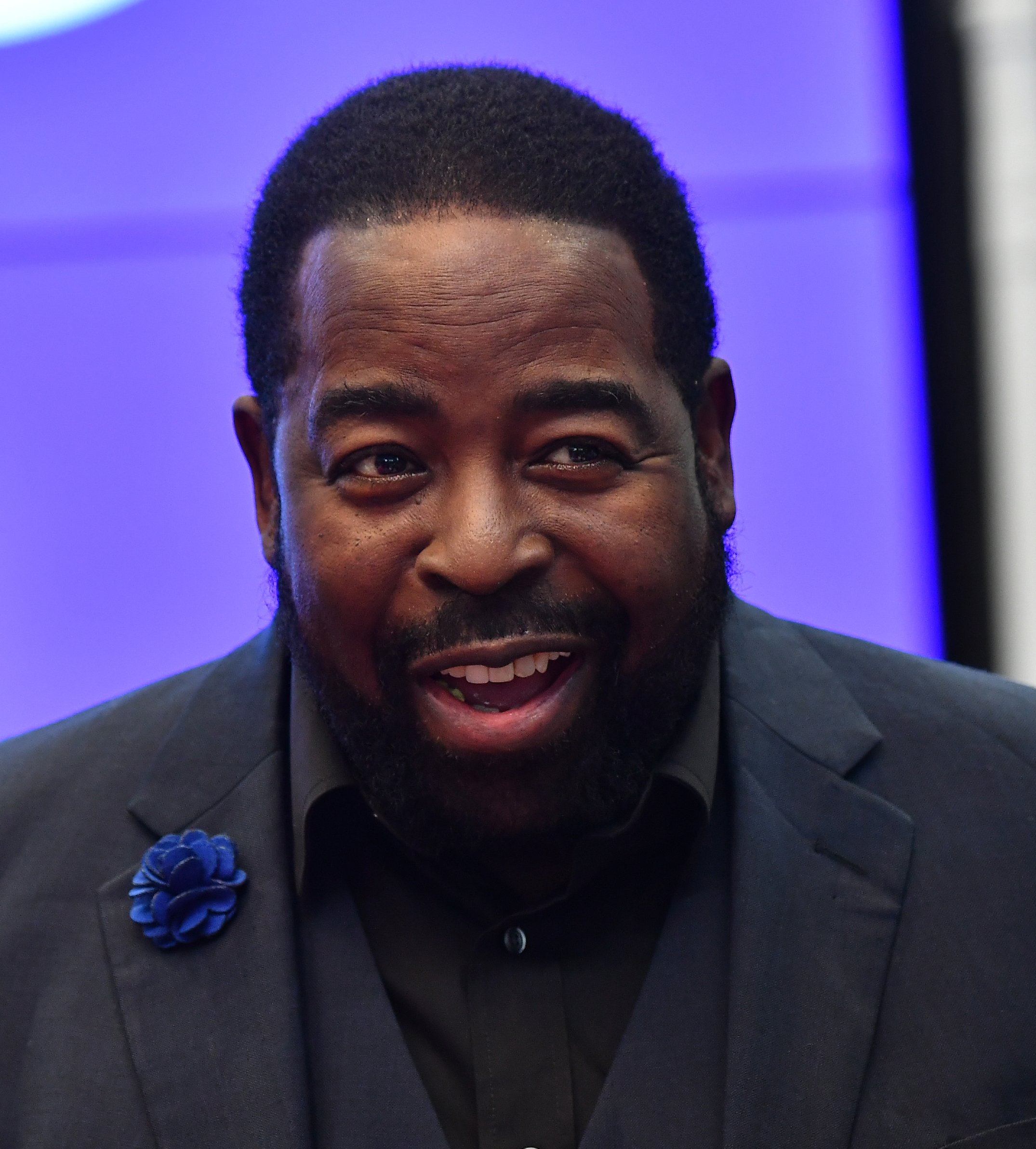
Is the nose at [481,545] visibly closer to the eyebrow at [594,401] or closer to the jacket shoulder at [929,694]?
the eyebrow at [594,401]

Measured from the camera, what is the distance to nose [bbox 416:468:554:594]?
1.36m

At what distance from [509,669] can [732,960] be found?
0.42m

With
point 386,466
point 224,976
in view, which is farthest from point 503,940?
point 386,466

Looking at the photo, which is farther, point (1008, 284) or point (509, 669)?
point (1008, 284)

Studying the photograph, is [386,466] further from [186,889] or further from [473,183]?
[186,889]

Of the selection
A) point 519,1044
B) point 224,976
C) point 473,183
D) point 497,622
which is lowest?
point 519,1044

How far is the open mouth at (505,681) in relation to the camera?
1.45 metres

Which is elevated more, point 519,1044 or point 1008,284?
point 1008,284

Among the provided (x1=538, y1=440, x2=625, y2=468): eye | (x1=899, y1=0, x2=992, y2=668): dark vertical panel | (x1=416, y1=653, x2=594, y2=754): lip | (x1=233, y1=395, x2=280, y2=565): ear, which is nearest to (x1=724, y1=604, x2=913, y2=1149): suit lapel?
(x1=416, y1=653, x2=594, y2=754): lip

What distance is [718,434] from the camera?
172 cm

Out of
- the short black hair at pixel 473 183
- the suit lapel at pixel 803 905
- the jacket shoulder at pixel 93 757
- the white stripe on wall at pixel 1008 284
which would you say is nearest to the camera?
the suit lapel at pixel 803 905

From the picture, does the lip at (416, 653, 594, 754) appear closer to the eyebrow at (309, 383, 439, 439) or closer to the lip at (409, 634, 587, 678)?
the lip at (409, 634, 587, 678)

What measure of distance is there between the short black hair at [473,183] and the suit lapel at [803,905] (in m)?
0.46


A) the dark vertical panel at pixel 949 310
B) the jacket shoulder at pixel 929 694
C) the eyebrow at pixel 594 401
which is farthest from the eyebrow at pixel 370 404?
the dark vertical panel at pixel 949 310
